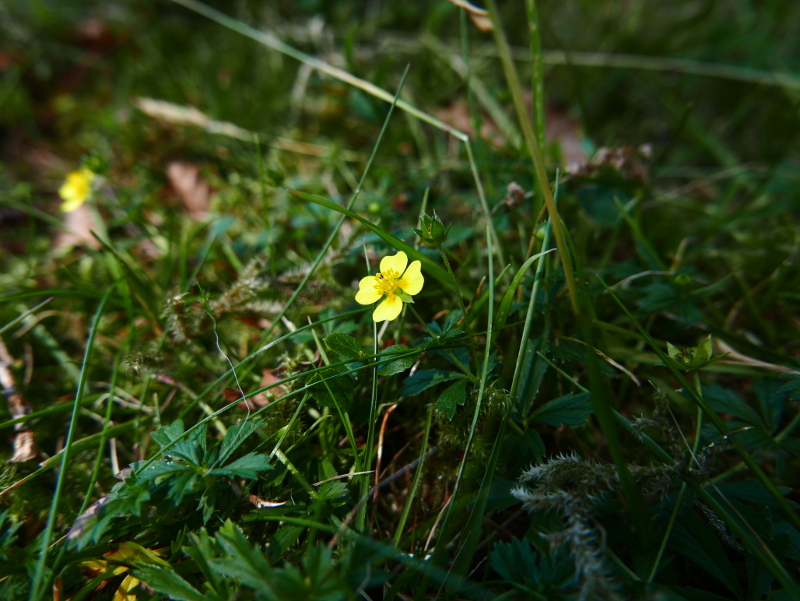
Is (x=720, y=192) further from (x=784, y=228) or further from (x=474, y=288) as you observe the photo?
(x=474, y=288)

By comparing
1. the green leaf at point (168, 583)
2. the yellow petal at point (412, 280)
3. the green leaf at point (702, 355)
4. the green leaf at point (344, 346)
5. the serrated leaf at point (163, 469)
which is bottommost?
the green leaf at point (702, 355)

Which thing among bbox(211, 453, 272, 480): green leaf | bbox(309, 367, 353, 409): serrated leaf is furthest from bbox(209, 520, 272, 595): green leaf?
bbox(309, 367, 353, 409): serrated leaf

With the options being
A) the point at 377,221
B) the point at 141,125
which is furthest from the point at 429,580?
the point at 141,125

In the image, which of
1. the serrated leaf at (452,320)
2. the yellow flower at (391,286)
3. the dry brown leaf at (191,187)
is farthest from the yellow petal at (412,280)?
the dry brown leaf at (191,187)

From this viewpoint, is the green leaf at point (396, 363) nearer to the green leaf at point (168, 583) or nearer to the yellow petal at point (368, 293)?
the yellow petal at point (368, 293)

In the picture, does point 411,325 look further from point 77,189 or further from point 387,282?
point 77,189
